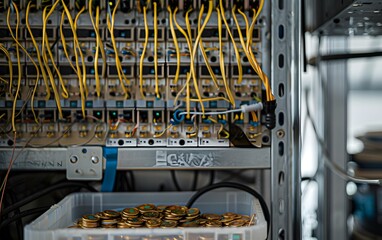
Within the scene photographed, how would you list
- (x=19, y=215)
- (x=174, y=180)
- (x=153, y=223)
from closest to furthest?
(x=153, y=223), (x=19, y=215), (x=174, y=180)

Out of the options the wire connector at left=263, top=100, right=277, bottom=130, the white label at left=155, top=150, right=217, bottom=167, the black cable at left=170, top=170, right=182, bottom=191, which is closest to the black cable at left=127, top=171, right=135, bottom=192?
the black cable at left=170, top=170, right=182, bottom=191

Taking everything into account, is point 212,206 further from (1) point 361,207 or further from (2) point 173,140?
(1) point 361,207

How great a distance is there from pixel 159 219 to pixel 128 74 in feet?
1.20

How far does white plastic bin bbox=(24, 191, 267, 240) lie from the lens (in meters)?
0.80

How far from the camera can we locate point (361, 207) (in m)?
1.69

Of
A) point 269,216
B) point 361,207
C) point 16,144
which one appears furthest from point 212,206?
point 361,207

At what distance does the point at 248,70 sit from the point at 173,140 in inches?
10.0

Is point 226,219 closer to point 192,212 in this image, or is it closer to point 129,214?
point 192,212

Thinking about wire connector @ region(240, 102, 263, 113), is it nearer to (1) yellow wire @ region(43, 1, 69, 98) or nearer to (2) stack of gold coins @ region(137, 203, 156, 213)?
(2) stack of gold coins @ region(137, 203, 156, 213)

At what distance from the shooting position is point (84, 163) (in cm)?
99

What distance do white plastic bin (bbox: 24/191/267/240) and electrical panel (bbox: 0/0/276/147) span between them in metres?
0.14

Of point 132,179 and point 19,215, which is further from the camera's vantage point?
point 132,179

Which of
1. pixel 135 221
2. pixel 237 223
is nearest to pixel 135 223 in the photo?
pixel 135 221

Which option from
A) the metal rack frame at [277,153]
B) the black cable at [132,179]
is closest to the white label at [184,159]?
the metal rack frame at [277,153]
